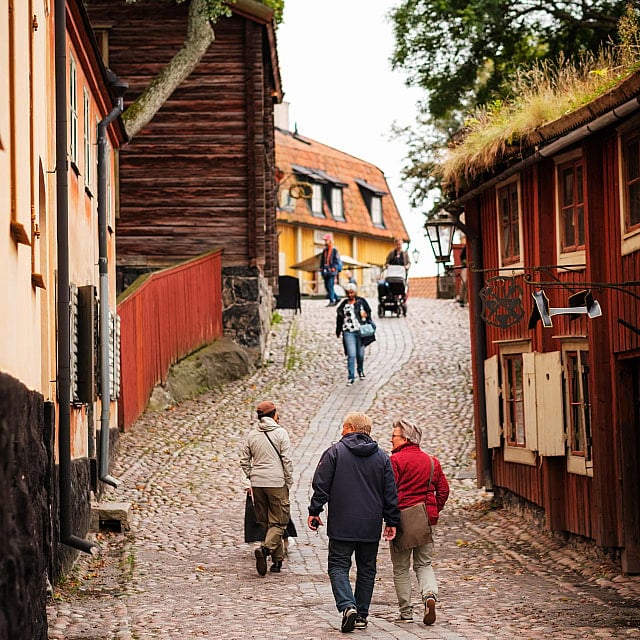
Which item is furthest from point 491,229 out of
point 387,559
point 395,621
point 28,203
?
point 28,203

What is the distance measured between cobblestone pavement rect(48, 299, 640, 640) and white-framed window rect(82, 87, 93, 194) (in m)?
3.87

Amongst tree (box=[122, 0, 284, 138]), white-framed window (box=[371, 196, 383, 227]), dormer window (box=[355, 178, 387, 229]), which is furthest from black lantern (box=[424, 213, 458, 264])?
white-framed window (box=[371, 196, 383, 227])

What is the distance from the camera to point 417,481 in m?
10.2

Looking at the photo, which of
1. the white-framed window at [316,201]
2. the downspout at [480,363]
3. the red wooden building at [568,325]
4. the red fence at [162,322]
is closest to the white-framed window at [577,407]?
the red wooden building at [568,325]

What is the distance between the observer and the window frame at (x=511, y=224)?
49.5ft

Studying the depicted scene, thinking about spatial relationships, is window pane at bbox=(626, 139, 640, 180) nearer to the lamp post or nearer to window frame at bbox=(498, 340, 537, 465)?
window frame at bbox=(498, 340, 537, 465)

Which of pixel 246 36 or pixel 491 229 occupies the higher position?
pixel 246 36

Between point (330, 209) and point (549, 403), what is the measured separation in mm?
43296

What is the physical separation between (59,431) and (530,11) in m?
17.2

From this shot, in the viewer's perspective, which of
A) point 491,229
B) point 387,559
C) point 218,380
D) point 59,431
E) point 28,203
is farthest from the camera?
point 218,380

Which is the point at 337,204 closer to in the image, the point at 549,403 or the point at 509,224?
the point at 509,224

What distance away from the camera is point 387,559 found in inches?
528

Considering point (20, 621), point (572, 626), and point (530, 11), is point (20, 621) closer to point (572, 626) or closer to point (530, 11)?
point (572, 626)

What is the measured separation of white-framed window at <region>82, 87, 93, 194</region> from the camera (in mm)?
15609
